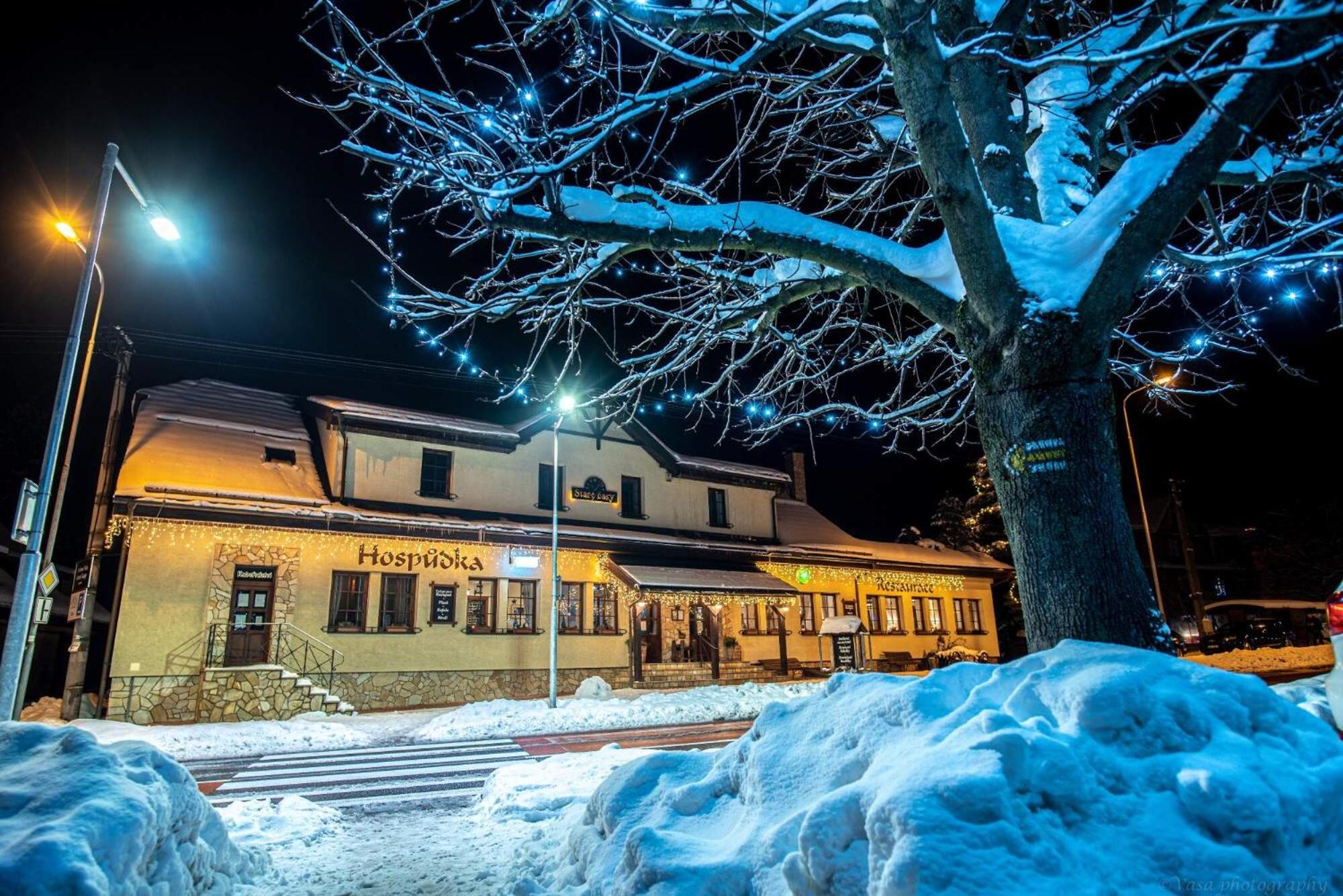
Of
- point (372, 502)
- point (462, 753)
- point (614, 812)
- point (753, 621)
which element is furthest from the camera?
point (753, 621)

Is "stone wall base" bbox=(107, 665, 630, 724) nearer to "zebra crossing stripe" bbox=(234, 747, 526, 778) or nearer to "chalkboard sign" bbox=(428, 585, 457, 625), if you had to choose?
"chalkboard sign" bbox=(428, 585, 457, 625)

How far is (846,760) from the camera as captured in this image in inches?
132

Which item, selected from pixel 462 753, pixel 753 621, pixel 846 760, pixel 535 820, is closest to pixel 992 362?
pixel 846 760

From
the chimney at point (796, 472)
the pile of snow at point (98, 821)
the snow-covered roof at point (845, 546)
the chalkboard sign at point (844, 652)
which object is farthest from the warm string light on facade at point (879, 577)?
the pile of snow at point (98, 821)

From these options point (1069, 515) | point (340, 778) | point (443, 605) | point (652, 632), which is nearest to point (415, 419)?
point (443, 605)

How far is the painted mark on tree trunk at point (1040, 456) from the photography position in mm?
4559

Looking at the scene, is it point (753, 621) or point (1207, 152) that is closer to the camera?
point (1207, 152)

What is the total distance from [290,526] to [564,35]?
1598cm

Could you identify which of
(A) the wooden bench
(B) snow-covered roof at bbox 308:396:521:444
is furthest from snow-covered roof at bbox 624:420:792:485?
(A) the wooden bench

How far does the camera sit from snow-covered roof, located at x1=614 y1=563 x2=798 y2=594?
2258 cm

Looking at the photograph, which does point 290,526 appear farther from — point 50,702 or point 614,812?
point 614,812

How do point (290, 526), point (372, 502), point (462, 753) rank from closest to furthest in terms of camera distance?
point (462, 753) < point (290, 526) < point (372, 502)

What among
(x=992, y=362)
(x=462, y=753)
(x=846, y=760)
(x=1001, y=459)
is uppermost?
(x=992, y=362)

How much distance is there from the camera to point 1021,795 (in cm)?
254
